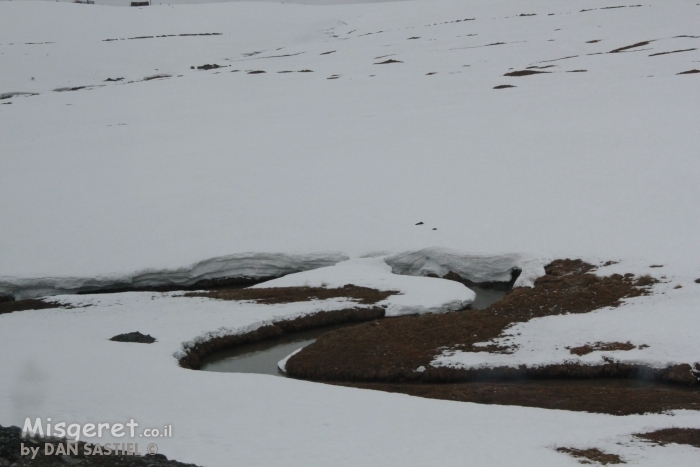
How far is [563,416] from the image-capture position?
17922 mm

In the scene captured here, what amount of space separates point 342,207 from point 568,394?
22309 millimetres

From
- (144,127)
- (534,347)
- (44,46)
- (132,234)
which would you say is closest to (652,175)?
(534,347)

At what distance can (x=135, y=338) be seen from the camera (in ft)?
81.9

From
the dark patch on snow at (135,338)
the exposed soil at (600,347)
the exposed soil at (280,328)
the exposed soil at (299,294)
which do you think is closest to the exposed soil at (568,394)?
the exposed soil at (600,347)

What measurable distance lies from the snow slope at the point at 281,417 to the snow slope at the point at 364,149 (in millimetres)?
13621

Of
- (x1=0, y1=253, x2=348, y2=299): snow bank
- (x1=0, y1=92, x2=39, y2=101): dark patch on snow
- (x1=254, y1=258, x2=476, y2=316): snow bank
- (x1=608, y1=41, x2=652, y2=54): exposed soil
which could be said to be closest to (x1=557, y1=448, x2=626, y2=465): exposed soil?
(x1=254, y1=258, x2=476, y2=316): snow bank

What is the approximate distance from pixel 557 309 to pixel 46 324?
63.8 feet

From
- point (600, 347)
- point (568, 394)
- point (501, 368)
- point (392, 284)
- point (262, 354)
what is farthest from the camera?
point (392, 284)

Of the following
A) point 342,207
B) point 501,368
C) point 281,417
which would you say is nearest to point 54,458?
point 281,417

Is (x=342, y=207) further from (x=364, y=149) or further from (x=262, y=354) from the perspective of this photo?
(x=262, y=354)

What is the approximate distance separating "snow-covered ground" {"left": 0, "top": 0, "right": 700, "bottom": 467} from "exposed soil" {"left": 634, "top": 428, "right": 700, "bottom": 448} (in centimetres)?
40

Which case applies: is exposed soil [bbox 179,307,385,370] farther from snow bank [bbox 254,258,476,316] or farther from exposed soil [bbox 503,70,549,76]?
exposed soil [bbox 503,70,549,76]

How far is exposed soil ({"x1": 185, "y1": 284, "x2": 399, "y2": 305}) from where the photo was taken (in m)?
29.5

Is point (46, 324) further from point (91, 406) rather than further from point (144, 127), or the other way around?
point (144, 127)
